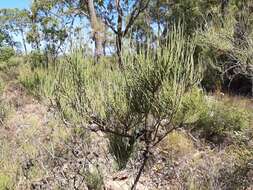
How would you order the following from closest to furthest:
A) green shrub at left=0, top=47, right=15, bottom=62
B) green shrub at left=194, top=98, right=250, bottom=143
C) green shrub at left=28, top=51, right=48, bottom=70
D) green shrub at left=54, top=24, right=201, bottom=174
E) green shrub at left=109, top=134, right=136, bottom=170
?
1. green shrub at left=54, top=24, right=201, bottom=174
2. green shrub at left=109, top=134, right=136, bottom=170
3. green shrub at left=194, top=98, right=250, bottom=143
4. green shrub at left=28, top=51, right=48, bottom=70
5. green shrub at left=0, top=47, right=15, bottom=62

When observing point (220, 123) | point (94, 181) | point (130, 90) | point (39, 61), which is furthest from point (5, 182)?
point (39, 61)

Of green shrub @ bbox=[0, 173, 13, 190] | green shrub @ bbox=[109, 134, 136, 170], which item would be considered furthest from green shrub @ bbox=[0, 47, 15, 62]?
green shrub @ bbox=[109, 134, 136, 170]

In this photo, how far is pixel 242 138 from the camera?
24.8 ft

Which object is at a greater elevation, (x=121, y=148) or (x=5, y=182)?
(x=121, y=148)

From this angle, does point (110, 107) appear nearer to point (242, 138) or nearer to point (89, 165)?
point (89, 165)

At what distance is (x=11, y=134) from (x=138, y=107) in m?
5.37

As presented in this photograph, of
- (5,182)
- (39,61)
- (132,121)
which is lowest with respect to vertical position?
(5,182)

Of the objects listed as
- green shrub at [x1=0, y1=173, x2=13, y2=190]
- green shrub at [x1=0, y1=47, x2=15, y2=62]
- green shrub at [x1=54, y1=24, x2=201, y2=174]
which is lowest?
green shrub at [x1=0, y1=47, x2=15, y2=62]

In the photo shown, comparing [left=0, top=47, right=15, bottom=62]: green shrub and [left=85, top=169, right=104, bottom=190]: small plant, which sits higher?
[left=85, top=169, right=104, bottom=190]: small plant

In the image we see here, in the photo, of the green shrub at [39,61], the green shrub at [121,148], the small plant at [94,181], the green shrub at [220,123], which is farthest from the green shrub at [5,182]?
the green shrub at [220,123]

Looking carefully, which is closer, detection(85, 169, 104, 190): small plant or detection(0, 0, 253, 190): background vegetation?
detection(0, 0, 253, 190): background vegetation

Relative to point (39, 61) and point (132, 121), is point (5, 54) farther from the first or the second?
point (132, 121)

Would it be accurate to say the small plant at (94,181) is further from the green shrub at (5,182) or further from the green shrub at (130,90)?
the green shrub at (5,182)

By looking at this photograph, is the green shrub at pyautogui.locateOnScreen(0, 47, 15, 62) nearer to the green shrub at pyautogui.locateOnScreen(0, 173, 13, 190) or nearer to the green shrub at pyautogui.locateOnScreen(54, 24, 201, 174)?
the green shrub at pyautogui.locateOnScreen(0, 173, 13, 190)
